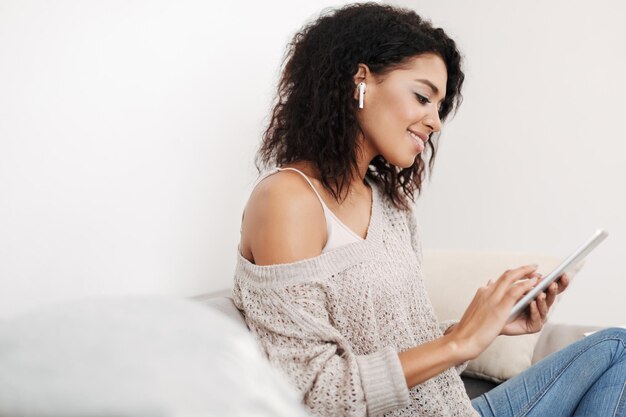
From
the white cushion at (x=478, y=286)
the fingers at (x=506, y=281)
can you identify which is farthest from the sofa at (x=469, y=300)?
the fingers at (x=506, y=281)

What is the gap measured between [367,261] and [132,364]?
1.03 metres

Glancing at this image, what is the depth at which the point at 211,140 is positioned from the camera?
6.89ft

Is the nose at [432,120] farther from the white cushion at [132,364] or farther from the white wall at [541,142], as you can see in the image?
the white wall at [541,142]

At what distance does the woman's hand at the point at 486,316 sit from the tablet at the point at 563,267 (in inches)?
1.0

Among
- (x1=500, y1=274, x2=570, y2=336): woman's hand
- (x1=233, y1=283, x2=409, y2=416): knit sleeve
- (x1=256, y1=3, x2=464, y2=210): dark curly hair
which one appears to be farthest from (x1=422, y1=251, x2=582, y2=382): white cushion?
(x1=233, y1=283, x2=409, y2=416): knit sleeve

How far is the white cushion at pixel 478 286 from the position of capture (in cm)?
198

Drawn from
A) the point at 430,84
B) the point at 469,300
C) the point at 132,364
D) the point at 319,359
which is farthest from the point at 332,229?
the point at 132,364

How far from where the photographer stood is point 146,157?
6.00 feet

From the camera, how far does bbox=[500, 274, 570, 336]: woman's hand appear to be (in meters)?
1.41

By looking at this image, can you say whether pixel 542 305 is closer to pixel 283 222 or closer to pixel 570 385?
pixel 570 385

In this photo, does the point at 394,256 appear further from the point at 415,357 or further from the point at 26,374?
the point at 26,374

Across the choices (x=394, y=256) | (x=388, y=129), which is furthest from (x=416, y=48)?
(x=394, y=256)

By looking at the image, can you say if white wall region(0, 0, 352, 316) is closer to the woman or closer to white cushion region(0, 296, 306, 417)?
the woman

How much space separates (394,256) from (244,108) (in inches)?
37.2
